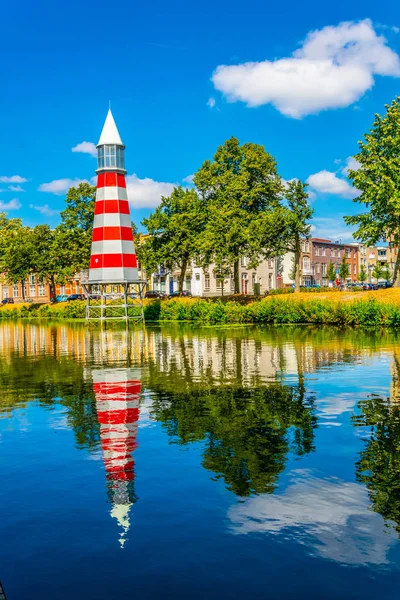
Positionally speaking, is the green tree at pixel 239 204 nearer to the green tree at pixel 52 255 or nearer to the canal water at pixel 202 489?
the green tree at pixel 52 255

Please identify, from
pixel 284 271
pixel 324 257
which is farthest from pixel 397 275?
pixel 324 257

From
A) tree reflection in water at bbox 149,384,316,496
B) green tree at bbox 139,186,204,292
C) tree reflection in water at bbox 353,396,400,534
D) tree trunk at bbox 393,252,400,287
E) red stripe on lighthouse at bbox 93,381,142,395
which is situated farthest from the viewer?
green tree at bbox 139,186,204,292

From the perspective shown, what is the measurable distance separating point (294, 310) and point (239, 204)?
17304 millimetres

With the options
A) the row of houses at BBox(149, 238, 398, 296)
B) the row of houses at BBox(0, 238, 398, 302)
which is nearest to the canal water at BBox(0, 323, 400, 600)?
the row of houses at BBox(149, 238, 398, 296)

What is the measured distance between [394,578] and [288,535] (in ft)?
3.69

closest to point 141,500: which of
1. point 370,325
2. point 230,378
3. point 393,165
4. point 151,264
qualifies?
point 230,378

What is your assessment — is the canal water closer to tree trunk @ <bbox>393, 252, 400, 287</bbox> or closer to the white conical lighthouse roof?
the white conical lighthouse roof

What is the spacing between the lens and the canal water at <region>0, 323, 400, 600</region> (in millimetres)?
5242

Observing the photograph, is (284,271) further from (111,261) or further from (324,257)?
(111,261)

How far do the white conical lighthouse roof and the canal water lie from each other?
34864mm

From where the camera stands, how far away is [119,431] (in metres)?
10.3

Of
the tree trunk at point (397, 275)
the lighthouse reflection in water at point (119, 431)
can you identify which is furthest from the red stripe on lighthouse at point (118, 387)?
the tree trunk at point (397, 275)

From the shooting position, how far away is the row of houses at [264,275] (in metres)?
92.4

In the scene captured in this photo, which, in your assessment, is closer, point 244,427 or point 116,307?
point 244,427
